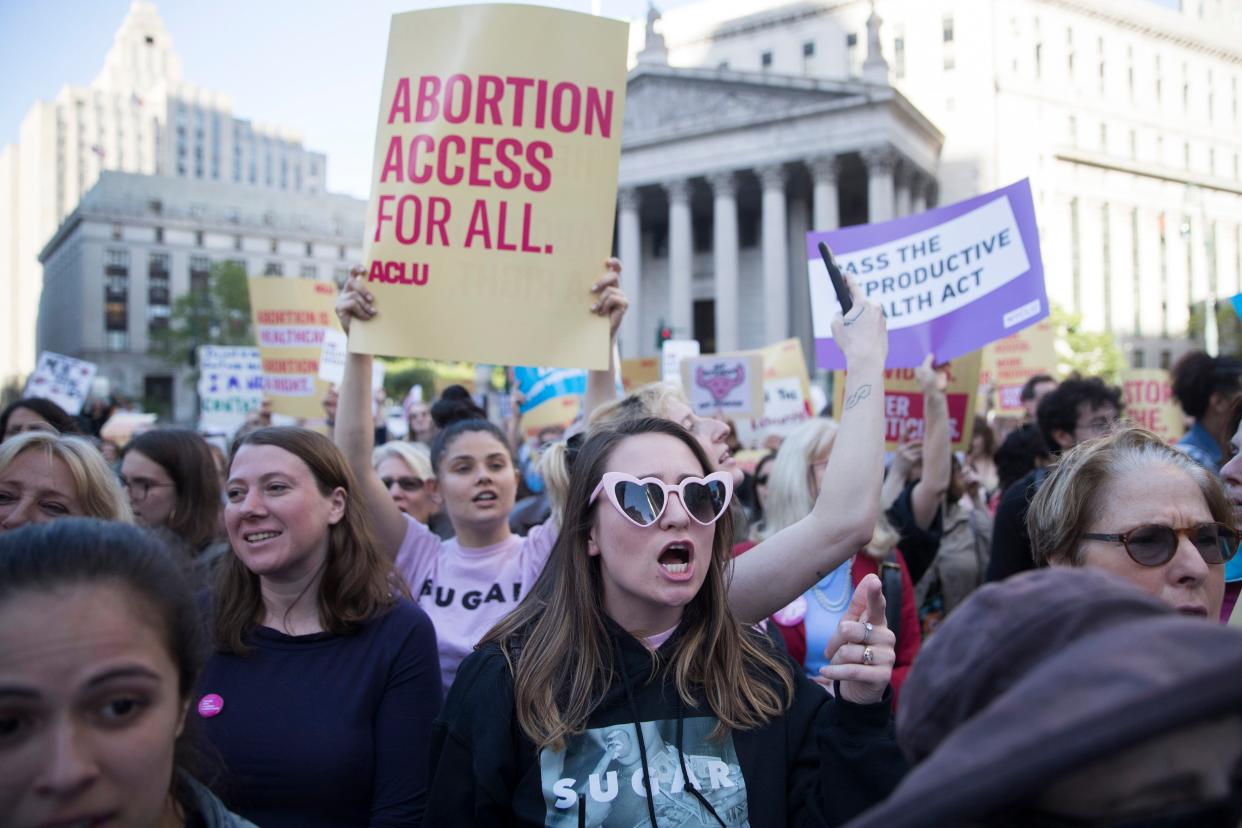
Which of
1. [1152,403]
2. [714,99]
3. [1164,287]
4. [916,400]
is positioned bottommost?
[916,400]

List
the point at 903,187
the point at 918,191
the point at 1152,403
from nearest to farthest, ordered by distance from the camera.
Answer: the point at 1152,403
the point at 903,187
the point at 918,191

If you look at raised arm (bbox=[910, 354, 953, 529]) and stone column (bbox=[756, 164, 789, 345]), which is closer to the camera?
raised arm (bbox=[910, 354, 953, 529])

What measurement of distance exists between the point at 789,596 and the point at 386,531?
74.4 inches

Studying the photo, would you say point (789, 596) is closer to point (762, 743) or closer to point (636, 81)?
point (762, 743)

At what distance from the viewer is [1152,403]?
35.4ft

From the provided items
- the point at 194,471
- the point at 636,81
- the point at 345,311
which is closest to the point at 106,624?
the point at 345,311

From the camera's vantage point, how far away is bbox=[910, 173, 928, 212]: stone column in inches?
1895

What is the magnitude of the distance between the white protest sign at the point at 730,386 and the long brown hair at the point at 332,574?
24.3ft

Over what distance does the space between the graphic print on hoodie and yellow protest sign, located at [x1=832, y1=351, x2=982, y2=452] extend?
13.1 ft

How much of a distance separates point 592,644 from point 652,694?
0.18 metres

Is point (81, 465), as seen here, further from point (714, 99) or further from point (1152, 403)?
point (714, 99)

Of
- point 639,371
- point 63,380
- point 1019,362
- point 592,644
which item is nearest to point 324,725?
point 592,644

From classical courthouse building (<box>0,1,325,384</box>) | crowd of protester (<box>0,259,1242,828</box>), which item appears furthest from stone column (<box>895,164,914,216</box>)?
classical courthouse building (<box>0,1,325,384</box>)

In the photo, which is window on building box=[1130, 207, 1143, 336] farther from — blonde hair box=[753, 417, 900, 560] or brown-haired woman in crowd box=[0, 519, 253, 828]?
brown-haired woman in crowd box=[0, 519, 253, 828]
